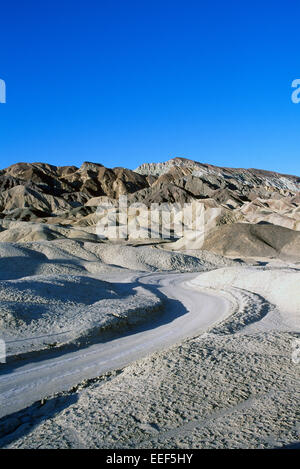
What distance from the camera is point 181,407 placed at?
21.6 feet

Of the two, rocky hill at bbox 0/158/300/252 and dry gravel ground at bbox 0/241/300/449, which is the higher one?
rocky hill at bbox 0/158/300/252

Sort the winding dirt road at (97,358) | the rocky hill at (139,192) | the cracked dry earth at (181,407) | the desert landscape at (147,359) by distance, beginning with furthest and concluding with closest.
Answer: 1. the rocky hill at (139,192)
2. the winding dirt road at (97,358)
3. the desert landscape at (147,359)
4. the cracked dry earth at (181,407)

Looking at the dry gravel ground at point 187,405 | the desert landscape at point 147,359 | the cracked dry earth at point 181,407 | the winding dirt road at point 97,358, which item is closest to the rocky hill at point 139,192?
the desert landscape at point 147,359

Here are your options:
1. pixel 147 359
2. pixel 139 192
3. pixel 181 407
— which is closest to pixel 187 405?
pixel 181 407

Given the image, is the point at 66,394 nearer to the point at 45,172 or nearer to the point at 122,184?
the point at 122,184

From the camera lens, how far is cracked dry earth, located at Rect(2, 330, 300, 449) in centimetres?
563

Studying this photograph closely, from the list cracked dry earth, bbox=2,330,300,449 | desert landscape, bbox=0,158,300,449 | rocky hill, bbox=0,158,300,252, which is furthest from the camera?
rocky hill, bbox=0,158,300,252

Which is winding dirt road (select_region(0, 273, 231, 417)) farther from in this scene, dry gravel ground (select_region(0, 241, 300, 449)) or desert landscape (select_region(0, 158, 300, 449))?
dry gravel ground (select_region(0, 241, 300, 449))

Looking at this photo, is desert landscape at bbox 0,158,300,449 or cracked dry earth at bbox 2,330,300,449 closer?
cracked dry earth at bbox 2,330,300,449

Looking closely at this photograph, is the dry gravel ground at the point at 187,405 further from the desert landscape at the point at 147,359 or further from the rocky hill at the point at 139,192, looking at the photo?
the rocky hill at the point at 139,192

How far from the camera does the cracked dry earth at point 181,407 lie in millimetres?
5633

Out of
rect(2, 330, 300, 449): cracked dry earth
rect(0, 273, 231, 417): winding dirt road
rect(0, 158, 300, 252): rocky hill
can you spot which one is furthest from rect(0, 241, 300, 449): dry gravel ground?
rect(0, 158, 300, 252): rocky hill

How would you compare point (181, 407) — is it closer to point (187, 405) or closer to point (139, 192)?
point (187, 405)

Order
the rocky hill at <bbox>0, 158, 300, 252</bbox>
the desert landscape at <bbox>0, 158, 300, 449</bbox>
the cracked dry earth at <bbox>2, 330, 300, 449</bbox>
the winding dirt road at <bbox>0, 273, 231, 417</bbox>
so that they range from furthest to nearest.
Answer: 1. the rocky hill at <bbox>0, 158, 300, 252</bbox>
2. the winding dirt road at <bbox>0, 273, 231, 417</bbox>
3. the desert landscape at <bbox>0, 158, 300, 449</bbox>
4. the cracked dry earth at <bbox>2, 330, 300, 449</bbox>
